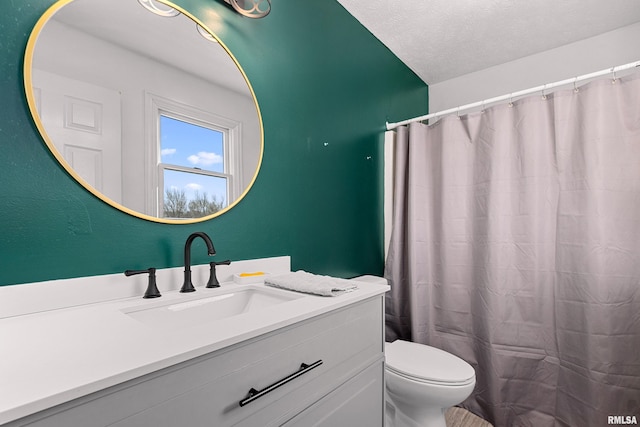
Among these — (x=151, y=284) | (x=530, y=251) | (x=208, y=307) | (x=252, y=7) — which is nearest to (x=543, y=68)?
(x=530, y=251)

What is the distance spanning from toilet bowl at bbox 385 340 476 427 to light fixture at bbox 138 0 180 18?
173 cm

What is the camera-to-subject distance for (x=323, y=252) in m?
1.69

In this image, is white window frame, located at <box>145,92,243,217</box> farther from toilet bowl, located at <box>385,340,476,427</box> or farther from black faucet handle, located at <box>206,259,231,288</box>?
toilet bowl, located at <box>385,340,476,427</box>

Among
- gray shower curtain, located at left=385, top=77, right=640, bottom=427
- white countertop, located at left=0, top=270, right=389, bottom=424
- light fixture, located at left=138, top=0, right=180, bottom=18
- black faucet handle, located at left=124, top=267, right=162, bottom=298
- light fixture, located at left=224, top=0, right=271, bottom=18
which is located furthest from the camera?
gray shower curtain, located at left=385, top=77, right=640, bottom=427

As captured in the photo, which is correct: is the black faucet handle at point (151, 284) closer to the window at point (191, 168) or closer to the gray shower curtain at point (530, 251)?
the window at point (191, 168)

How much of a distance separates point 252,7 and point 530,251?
1905 mm

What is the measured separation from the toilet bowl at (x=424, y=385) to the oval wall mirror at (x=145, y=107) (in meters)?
1.12

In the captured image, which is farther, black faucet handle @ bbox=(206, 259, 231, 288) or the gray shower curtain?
the gray shower curtain

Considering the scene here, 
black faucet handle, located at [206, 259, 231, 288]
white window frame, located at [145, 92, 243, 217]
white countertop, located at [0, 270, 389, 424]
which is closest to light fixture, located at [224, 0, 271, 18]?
white window frame, located at [145, 92, 243, 217]

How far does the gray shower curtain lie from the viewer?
153 centimetres

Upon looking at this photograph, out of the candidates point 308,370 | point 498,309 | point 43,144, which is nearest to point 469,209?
point 498,309

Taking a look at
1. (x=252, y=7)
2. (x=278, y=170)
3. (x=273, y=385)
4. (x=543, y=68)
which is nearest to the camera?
(x=273, y=385)

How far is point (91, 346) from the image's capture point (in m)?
0.57

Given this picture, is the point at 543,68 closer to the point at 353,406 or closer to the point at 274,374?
the point at 353,406
